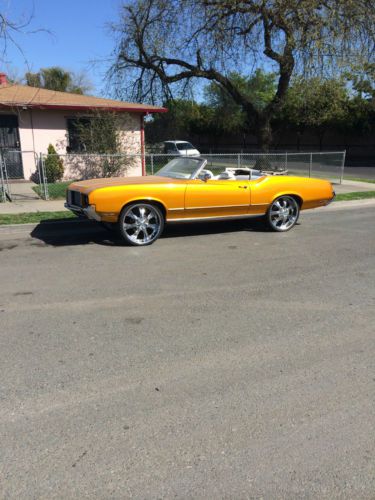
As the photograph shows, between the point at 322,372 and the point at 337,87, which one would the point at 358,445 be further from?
the point at 337,87

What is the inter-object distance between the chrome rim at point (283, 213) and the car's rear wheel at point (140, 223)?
2.33m

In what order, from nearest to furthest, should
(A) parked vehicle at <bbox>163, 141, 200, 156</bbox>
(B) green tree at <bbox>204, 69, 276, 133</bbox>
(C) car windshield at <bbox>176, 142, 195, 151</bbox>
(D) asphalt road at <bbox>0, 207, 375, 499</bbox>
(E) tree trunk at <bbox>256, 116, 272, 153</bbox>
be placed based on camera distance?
(D) asphalt road at <bbox>0, 207, 375, 499</bbox>, (E) tree trunk at <bbox>256, 116, 272, 153</bbox>, (A) parked vehicle at <bbox>163, 141, 200, 156</bbox>, (C) car windshield at <bbox>176, 142, 195, 151</bbox>, (B) green tree at <bbox>204, 69, 276, 133</bbox>

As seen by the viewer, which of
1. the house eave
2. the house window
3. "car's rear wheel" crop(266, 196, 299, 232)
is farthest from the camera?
the house window

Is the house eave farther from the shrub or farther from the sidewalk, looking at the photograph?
the sidewalk

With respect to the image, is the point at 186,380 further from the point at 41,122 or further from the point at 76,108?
the point at 41,122

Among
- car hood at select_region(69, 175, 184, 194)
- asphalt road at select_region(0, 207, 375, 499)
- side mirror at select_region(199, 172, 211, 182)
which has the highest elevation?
side mirror at select_region(199, 172, 211, 182)

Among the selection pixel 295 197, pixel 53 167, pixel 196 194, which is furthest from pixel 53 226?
pixel 53 167

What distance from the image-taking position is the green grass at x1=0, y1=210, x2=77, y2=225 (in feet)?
29.1

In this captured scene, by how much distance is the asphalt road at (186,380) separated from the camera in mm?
2316

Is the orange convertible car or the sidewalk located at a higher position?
the orange convertible car

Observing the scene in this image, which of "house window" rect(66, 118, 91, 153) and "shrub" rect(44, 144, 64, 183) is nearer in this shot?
"shrub" rect(44, 144, 64, 183)

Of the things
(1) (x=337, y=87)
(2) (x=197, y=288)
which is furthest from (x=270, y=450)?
(1) (x=337, y=87)

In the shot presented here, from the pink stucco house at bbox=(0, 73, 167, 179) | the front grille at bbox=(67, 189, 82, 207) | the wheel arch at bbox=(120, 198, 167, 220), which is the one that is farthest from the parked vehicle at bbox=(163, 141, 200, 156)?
the wheel arch at bbox=(120, 198, 167, 220)

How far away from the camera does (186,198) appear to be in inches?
293
